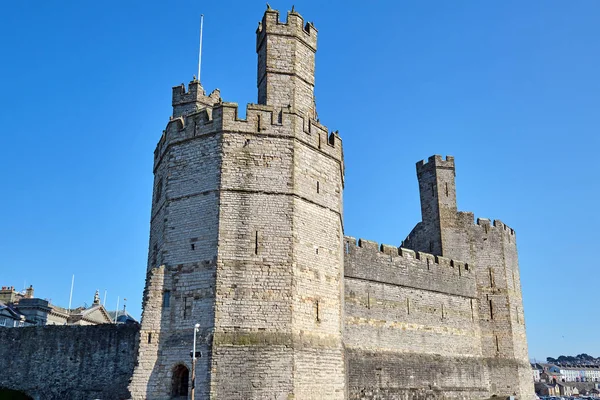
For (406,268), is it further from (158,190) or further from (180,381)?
(180,381)

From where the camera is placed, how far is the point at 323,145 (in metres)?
20.4

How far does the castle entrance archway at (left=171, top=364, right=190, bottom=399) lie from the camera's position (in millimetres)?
17073

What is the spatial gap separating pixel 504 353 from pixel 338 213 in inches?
599

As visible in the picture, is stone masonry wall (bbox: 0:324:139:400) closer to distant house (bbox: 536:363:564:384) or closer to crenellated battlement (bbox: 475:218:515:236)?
crenellated battlement (bbox: 475:218:515:236)

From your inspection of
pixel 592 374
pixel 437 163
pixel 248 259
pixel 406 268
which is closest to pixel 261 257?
pixel 248 259

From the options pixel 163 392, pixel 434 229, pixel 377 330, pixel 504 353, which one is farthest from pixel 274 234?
pixel 504 353

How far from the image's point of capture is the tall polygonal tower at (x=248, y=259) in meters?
16.8

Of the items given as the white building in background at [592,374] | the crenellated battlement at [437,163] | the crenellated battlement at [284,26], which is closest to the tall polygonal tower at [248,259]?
the crenellated battlement at [284,26]

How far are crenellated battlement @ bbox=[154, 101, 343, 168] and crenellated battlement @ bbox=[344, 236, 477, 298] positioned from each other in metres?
7.15

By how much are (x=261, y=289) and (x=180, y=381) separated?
144 inches

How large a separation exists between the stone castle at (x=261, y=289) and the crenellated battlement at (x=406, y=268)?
9 centimetres

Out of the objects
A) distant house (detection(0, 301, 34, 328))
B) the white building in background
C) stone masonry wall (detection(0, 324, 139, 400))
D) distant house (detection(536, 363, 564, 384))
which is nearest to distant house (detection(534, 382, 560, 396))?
distant house (detection(536, 363, 564, 384))

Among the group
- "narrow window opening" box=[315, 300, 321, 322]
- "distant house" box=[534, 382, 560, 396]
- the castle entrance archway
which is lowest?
"distant house" box=[534, 382, 560, 396]

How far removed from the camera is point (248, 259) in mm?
17625
